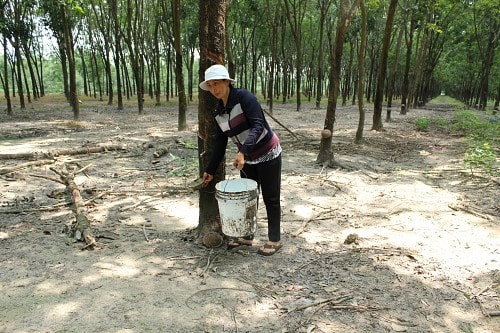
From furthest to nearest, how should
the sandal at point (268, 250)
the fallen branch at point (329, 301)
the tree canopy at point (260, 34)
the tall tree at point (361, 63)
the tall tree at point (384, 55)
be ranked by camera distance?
the tree canopy at point (260, 34)
the tall tree at point (384, 55)
the tall tree at point (361, 63)
the sandal at point (268, 250)
the fallen branch at point (329, 301)

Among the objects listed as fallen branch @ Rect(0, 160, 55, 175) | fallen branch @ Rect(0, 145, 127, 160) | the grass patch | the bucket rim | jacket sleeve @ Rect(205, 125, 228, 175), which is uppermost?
jacket sleeve @ Rect(205, 125, 228, 175)

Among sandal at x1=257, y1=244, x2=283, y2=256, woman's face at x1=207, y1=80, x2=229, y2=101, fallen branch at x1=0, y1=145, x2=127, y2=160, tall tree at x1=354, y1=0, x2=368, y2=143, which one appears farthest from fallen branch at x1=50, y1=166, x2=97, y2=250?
tall tree at x1=354, y1=0, x2=368, y2=143

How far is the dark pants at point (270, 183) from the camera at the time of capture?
12.2 ft

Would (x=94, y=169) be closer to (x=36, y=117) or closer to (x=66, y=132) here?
(x=66, y=132)

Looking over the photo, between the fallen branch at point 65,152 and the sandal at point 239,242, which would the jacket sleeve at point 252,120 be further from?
the fallen branch at point 65,152

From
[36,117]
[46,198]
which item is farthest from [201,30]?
[36,117]

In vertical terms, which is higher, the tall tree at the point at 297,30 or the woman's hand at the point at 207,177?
the tall tree at the point at 297,30

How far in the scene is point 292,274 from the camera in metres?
3.62

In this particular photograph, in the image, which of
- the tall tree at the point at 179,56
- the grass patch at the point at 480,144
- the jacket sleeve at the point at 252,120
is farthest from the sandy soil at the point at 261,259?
the tall tree at the point at 179,56

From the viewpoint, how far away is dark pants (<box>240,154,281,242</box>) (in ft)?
12.2

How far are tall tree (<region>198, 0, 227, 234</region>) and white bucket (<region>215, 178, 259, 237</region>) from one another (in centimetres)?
47

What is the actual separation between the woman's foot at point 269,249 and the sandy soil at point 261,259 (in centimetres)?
7

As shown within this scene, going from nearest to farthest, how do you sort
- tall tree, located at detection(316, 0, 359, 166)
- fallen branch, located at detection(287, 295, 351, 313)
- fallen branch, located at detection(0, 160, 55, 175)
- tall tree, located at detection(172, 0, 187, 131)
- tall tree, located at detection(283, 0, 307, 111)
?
fallen branch, located at detection(287, 295, 351, 313) → fallen branch, located at detection(0, 160, 55, 175) → tall tree, located at detection(316, 0, 359, 166) → tall tree, located at detection(172, 0, 187, 131) → tall tree, located at detection(283, 0, 307, 111)

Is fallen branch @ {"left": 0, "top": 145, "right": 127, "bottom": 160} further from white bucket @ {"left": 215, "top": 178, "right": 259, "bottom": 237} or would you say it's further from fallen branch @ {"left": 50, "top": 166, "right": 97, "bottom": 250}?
white bucket @ {"left": 215, "top": 178, "right": 259, "bottom": 237}
